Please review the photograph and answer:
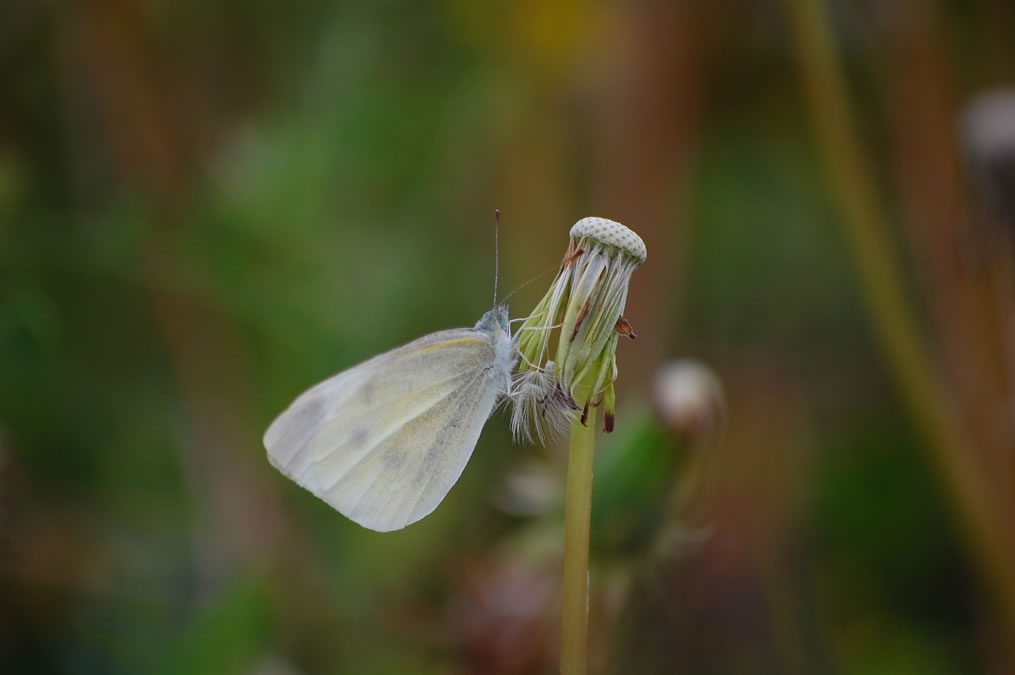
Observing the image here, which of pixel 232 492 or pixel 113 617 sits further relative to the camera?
pixel 232 492

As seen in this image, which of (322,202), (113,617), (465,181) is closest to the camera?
(113,617)

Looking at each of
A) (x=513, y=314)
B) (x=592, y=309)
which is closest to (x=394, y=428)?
(x=592, y=309)

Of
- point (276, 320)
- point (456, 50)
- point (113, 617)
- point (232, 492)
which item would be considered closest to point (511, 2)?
point (456, 50)

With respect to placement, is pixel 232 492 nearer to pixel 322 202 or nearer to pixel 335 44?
pixel 322 202

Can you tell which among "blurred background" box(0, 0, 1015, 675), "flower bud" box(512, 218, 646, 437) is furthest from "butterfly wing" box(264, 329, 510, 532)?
"blurred background" box(0, 0, 1015, 675)

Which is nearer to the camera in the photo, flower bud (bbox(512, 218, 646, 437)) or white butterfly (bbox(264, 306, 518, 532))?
flower bud (bbox(512, 218, 646, 437))

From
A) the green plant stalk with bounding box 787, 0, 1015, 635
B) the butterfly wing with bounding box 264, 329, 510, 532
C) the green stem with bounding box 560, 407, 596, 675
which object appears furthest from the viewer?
the green plant stalk with bounding box 787, 0, 1015, 635

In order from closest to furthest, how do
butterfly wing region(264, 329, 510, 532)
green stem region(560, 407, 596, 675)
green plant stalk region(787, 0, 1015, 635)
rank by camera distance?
1. green stem region(560, 407, 596, 675)
2. butterfly wing region(264, 329, 510, 532)
3. green plant stalk region(787, 0, 1015, 635)

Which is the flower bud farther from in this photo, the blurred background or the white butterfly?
the blurred background
